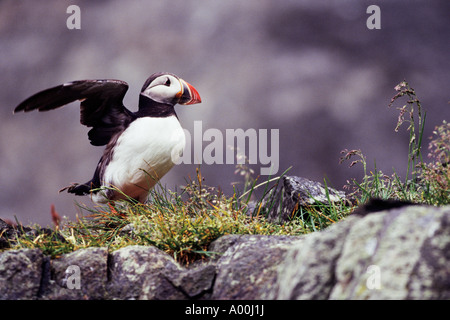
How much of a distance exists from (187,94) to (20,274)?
1.98 metres

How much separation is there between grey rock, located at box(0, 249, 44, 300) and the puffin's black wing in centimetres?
126

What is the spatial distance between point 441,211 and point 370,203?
0.96 feet

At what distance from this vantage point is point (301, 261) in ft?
5.62

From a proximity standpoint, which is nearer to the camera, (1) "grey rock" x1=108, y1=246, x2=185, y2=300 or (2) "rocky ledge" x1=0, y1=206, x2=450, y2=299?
(2) "rocky ledge" x1=0, y1=206, x2=450, y2=299

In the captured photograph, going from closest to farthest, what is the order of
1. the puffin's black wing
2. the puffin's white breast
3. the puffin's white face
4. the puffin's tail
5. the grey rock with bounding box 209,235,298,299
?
the grey rock with bounding box 209,235,298,299, the puffin's black wing, the puffin's white breast, the puffin's white face, the puffin's tail

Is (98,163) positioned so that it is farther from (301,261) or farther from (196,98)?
(301,261)

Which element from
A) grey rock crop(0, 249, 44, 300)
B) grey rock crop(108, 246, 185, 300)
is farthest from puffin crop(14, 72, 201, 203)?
grey rock crop(0, 249, 44, 300)

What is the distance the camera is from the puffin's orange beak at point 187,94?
12.1 ft

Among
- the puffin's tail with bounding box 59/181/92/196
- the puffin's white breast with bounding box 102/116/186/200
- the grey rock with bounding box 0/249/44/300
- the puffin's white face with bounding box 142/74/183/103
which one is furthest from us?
the puffin's tail with bounding box 59/181/92/196

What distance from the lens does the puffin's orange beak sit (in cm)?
368

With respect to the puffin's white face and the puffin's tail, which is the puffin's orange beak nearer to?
the puffin's white face

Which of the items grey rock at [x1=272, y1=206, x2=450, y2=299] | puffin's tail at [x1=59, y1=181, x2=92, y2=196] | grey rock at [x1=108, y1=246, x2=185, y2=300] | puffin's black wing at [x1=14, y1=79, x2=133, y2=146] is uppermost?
puffin's black wing at [x1=14, y1=79, x2=133, y2=146]
